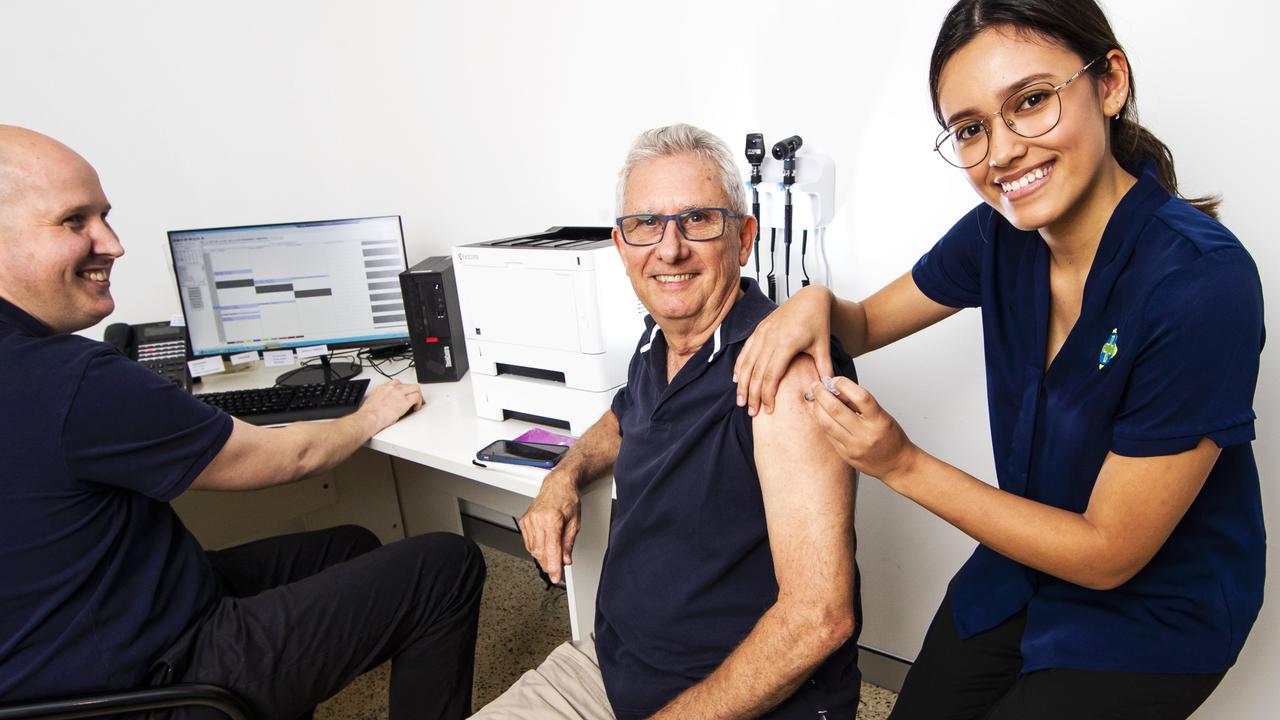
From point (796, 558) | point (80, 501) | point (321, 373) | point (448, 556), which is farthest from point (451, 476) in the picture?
point (796, 558)

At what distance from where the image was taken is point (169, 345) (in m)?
2.39

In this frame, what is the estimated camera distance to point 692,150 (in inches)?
46.4

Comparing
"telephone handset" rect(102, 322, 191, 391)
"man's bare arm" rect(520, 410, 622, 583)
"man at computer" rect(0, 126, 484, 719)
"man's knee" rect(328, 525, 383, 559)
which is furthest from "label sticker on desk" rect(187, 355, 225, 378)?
"man's bare arm" rect(520, 410, 622, 583)

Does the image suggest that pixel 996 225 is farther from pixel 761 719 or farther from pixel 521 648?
pixel 521 648

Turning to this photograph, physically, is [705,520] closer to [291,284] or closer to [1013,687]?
[1013,687]

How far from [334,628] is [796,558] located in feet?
3.28

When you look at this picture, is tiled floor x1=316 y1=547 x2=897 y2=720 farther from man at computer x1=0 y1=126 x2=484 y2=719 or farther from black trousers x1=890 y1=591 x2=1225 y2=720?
black trousers x1=890 y1=591 x2=1225 y2=720

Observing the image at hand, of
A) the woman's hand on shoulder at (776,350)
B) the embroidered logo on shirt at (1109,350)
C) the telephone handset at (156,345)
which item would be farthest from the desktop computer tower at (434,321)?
the embroidered logo on shirt at (1109,350)

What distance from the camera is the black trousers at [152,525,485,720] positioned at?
138 cm

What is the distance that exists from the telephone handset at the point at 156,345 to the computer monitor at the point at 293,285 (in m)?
0.09

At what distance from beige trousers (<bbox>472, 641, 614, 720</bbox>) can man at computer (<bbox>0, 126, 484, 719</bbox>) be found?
15.9 inches

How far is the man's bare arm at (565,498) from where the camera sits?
133 centimetres

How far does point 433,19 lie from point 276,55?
677 millimetres

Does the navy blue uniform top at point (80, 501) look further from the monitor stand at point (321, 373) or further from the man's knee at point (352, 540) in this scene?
the monitor stand at point (321, 373)
